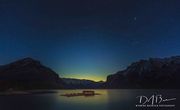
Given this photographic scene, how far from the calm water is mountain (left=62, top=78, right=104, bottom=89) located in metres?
0.05

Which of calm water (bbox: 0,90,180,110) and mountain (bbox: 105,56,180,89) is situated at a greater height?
mountain (bbox: 105,56,180,89)

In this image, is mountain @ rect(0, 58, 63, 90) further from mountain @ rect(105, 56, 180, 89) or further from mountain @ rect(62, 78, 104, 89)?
mountain @ rect(105, 56, 180, 89)

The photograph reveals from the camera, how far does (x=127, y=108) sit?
3486 millimetres

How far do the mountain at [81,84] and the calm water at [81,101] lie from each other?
0.05 metres

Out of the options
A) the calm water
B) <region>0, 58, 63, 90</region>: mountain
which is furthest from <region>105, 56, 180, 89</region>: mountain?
<region>0, 58, 63, 90</region>: mountain

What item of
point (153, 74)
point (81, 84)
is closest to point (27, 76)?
point (81, 84)

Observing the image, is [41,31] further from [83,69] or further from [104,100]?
[104,100]

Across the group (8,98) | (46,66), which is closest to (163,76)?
(46,66)

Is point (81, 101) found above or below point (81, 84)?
below

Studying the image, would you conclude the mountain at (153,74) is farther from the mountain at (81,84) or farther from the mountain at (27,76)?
the mountain at (27,76)

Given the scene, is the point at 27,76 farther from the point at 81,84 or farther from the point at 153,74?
the point at 153,74

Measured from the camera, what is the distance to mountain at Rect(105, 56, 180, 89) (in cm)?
357

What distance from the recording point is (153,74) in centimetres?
363

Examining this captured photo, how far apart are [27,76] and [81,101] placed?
0.61 m
